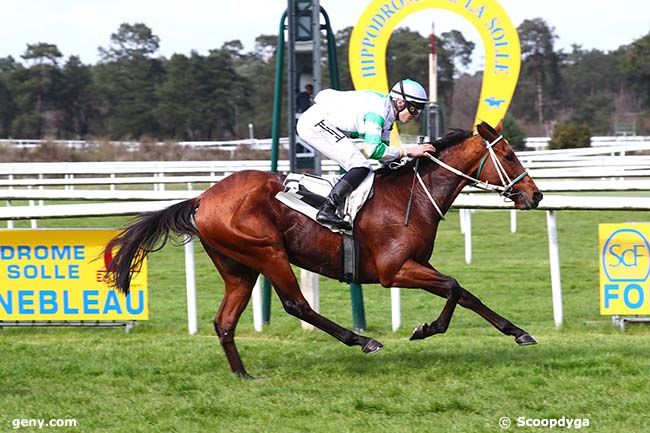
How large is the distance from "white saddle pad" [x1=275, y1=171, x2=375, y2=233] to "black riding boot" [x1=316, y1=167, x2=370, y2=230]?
3cm

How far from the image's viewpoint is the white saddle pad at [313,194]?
602 centimetres

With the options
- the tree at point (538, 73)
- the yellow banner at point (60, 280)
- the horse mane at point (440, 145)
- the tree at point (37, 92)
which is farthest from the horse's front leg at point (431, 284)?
the tree at point (538, 73)

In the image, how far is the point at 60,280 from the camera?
771 cm

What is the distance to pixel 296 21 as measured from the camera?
764 cm

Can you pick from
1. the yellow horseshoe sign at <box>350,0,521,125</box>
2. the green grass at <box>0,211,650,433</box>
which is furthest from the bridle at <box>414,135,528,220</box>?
the yellow horseshoe sign at <box>350,0,521,125</box>

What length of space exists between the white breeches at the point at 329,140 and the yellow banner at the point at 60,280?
204 centimetres

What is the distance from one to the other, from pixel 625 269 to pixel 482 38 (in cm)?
467

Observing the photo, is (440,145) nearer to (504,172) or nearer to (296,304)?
(504,172)

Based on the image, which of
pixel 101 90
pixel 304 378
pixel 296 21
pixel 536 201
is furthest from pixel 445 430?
pixel 101 90

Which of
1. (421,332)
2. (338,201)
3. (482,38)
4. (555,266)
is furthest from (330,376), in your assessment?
(482,38)

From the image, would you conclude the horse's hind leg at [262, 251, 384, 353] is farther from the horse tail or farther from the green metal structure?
the green metal structure

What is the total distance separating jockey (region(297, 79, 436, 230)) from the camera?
5.93 metres

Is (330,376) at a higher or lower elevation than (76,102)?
lower

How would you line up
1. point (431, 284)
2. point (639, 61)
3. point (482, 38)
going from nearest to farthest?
1. point (431, 284)
2. point (482, 38)
3. point (639, 61)
